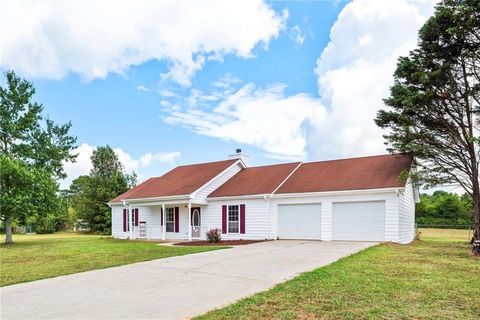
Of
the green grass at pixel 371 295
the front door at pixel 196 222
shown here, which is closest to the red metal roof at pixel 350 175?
the front door at pixel 196 222

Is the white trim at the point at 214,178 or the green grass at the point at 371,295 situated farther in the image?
the white trim at the point at 214,178

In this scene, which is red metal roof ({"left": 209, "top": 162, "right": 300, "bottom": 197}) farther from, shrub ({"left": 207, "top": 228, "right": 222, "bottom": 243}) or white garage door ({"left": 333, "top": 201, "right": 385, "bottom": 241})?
white garage door ({"left": 333, "top": 201, "right": 385, "bottom": 241})

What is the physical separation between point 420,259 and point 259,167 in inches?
589

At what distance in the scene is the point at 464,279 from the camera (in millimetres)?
8078

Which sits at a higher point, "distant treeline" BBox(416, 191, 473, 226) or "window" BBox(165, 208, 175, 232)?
"window" BBox(165, 208, 175, 232)

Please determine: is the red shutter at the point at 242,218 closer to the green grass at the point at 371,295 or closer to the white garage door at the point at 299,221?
the white garage door at the point at 299,221

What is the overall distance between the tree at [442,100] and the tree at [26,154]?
62.8 feet

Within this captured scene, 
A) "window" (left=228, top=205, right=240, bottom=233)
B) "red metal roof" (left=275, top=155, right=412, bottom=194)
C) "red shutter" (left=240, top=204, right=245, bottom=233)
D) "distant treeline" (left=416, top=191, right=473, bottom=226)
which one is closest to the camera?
"red metal roof" (left=275, top=155, right=412, bottom=194)

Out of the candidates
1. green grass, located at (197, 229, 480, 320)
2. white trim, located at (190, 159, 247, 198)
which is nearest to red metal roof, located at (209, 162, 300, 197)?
white trim, located at (190, 159, 247, 198)

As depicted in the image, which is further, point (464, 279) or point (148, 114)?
point (148, 114)

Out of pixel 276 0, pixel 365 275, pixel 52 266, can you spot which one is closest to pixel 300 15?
pixel 276 0

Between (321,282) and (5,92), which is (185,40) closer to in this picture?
(321,282)

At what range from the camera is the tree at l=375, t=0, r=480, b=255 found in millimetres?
14664

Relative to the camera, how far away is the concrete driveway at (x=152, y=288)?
5.96 m
